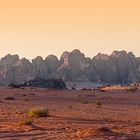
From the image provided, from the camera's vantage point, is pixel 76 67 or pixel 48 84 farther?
pixel 76 67

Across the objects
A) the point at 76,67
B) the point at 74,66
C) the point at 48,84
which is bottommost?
the point at 48,84

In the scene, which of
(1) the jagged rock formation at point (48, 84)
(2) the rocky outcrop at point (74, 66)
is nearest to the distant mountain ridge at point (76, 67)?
(2) the rocky outcrop at point (74, 66)

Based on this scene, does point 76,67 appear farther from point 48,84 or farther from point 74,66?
point 48,84

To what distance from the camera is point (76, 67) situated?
115m

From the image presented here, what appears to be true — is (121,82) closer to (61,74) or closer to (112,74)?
(112,74)

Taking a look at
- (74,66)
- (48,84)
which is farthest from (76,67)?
(48,84)

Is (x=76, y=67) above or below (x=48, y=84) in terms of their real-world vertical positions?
above

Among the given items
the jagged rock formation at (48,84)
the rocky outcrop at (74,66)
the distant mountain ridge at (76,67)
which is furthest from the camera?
the rocky outcrop at (74,66)

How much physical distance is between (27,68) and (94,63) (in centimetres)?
1713

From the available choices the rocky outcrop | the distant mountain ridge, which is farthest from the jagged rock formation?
the rocky outcrop

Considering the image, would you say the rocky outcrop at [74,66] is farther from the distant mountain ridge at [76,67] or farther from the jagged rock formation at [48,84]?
the jagged rock formation at [48,84]

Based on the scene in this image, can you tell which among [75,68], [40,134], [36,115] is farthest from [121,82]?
[40,134]

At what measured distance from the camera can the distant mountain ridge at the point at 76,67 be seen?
4309 inches

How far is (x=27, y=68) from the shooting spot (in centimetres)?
11000
